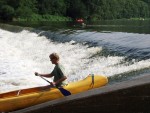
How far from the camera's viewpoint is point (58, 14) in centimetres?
8562

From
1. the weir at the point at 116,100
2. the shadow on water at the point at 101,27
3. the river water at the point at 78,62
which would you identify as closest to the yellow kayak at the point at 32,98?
the weir at the point at 116,100

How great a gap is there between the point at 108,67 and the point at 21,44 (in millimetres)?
12971

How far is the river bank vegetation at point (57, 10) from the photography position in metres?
71.6

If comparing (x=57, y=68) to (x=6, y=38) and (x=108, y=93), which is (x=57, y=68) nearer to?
(x=108, y=93)

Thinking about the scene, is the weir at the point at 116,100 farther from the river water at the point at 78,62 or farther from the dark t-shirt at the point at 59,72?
the river water at the point at 78,62

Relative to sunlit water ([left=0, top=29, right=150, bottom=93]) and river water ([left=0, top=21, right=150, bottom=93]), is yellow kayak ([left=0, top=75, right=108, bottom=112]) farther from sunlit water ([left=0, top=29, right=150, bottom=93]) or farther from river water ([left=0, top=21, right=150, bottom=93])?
sunlit water ([left=0, top=29, right=150, bottom=93])

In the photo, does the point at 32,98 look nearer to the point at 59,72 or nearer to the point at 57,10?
the point at 59,72

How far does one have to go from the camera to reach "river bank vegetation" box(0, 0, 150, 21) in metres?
71.6

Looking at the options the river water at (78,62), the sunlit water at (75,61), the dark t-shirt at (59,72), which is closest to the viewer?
the dark t-shirt at (59,72)

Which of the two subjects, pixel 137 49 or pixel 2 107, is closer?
pixel 2 107

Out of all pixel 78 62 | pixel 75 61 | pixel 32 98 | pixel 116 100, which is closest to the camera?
pixel 116 100

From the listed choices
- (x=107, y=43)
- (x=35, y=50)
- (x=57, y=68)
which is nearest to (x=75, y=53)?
(x=107, y=43)

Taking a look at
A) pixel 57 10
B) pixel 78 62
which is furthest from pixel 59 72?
pixel 57 10

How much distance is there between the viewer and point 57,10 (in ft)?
280
